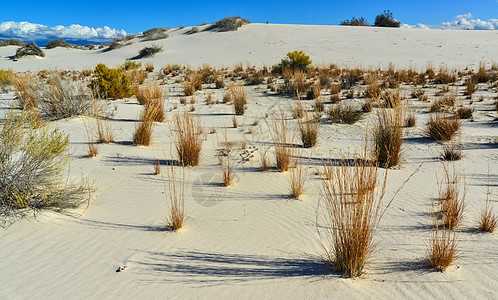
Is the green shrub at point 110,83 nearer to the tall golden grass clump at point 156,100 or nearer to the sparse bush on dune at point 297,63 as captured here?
the tall golden grass clump at point 156,100

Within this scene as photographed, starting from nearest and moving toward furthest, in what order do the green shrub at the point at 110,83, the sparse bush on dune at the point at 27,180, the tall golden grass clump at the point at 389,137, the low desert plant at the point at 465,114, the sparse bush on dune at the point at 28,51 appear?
the sparse bush on dune at the point at 27,180 → the tall golden grass clump at the point at 389,137 → the low desert plant at the point at 465,114 → the green shrub at the point at 110,83 → the sparse bush on dune at the point at 28,51

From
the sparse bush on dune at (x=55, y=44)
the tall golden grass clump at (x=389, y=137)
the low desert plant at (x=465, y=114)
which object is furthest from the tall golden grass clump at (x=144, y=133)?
the sparse bush on dune at (x=55, y=44)

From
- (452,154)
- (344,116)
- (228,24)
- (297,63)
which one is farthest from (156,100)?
(228,24)

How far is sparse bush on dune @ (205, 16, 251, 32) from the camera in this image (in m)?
33.1

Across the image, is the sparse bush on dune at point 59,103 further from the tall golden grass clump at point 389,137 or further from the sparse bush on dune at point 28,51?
the sparse bush on dune at point 28,51

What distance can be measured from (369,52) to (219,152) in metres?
20.2

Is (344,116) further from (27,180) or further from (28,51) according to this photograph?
(28,51)

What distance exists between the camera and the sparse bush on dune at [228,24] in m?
33.1

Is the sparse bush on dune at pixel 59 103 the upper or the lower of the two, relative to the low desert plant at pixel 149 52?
lower

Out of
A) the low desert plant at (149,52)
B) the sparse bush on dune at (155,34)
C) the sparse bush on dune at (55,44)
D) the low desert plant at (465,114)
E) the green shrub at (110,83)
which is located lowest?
the low desert plant at (465,114)

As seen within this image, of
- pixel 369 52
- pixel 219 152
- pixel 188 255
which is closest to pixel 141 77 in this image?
pixel 219 152

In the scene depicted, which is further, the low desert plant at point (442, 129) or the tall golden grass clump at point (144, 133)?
the low desert plant at point (442, 129)

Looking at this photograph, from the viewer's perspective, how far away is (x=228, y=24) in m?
33.8

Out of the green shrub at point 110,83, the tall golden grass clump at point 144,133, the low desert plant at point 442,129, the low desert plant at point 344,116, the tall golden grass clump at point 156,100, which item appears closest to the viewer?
the tall golden grass clump at point 144,133
